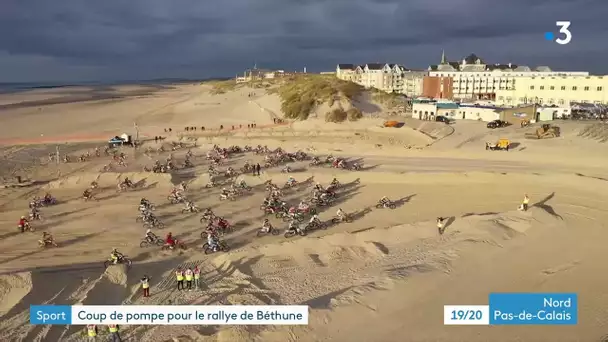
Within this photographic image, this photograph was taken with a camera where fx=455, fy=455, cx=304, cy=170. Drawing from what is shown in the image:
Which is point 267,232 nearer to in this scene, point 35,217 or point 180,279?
point 180,279

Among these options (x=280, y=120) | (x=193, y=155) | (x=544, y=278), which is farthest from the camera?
(x=280, y=120)

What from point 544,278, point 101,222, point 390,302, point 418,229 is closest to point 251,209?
point 101,222

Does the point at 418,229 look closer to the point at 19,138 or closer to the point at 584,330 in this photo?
the point at 584,330

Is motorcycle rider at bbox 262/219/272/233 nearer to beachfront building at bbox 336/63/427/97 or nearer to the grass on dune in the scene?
the grass on dune

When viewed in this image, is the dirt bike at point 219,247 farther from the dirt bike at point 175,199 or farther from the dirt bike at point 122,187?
the dirt bike at point 122,187

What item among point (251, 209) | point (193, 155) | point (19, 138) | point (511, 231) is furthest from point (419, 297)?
point (19, 138)

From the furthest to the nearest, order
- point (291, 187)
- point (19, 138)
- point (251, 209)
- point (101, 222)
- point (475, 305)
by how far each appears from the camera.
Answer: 1. point (19, 138)
2. point (291, 187)
3. point (251, 209)
4. point (101, 222)
5. point (475, 305)

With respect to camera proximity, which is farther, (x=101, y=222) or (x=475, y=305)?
(x=101, y=222)

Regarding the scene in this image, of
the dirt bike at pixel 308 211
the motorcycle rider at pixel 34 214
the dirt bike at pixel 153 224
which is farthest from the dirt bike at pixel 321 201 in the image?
the motorcycle rider at pixel 34 214
